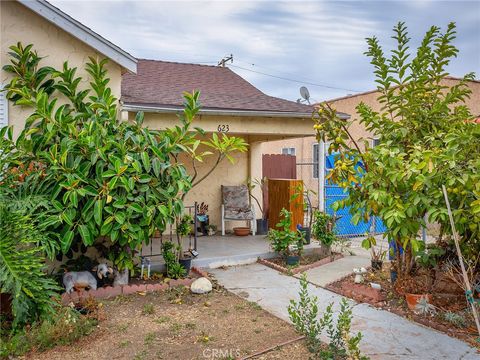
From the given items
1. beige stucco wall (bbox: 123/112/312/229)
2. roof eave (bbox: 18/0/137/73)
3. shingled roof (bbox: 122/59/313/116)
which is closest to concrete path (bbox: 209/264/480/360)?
beige stucco wall (bbox: 123/112/312/229)

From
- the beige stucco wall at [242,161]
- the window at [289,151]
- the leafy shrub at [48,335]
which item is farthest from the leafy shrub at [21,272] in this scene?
the window at [289,151]

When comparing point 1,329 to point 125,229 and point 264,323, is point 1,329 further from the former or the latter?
point 264,323

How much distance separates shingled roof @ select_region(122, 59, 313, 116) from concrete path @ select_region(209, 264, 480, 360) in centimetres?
297

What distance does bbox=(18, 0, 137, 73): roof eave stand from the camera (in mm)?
5113

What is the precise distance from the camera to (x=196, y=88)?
8.40 meters

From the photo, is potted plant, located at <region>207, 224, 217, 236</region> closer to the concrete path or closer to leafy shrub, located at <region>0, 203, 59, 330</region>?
the concrete path

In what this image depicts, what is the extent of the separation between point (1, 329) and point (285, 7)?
603 centimetres

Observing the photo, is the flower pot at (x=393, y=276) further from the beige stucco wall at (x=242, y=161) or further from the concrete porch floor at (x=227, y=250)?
the beige stucco wall at (x=242, y=161)

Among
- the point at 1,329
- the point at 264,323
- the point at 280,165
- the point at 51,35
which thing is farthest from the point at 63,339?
the point at 280,165

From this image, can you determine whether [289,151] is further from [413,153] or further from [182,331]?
[182,331]

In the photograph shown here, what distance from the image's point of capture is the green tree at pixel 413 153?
149 inches

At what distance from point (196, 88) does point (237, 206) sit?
286 centimetres

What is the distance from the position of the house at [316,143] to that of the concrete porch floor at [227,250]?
425 centimetres

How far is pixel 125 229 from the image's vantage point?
4645 millimetres
